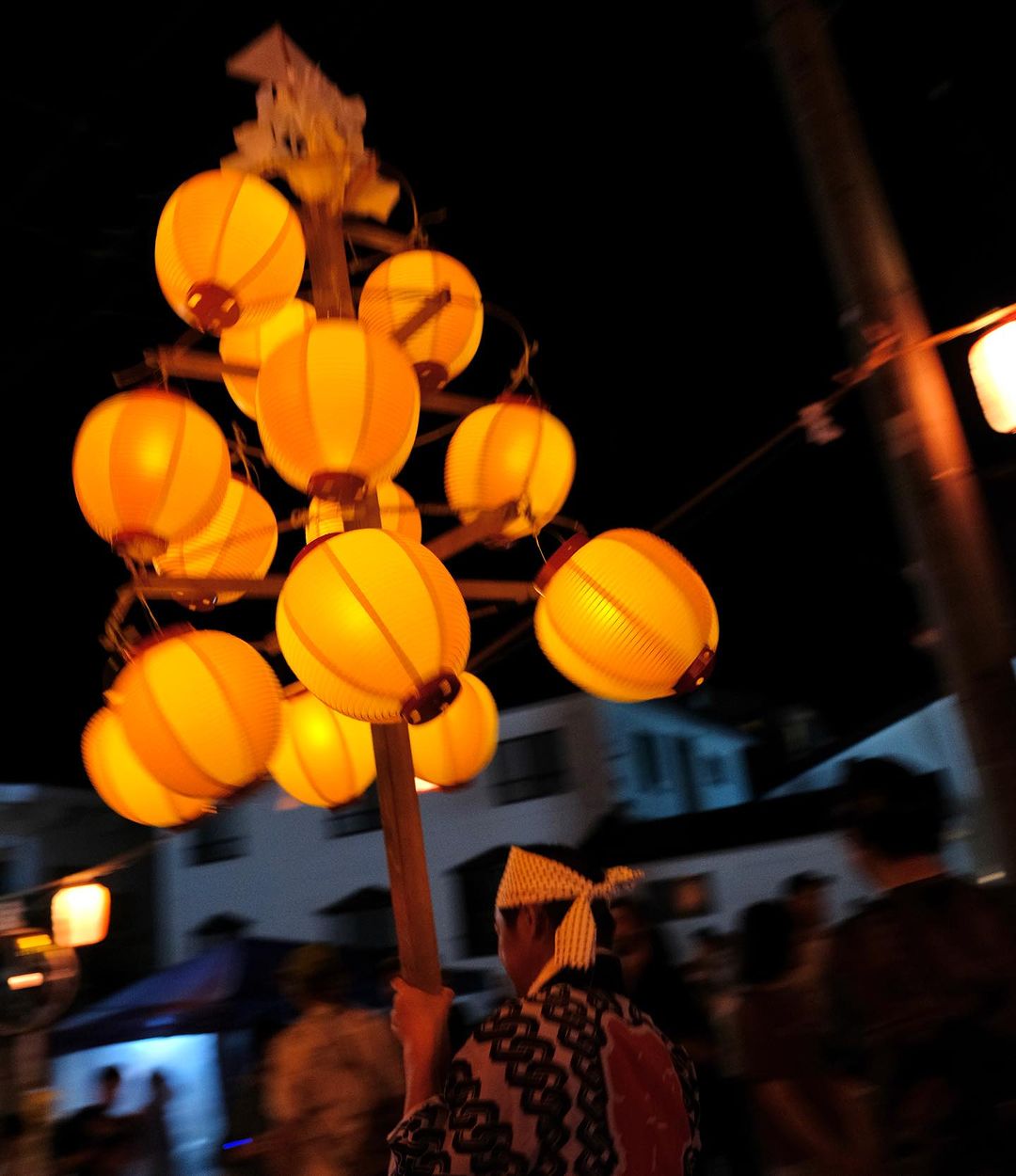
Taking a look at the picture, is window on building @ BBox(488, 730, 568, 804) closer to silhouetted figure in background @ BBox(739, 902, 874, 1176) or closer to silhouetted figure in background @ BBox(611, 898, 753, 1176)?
silhouetted figure in background @ BBox(611, 898, 753, 1176)

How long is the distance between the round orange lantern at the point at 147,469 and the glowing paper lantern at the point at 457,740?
112cm

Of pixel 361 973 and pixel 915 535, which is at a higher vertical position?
pixel 915 535

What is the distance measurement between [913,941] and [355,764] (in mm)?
2005

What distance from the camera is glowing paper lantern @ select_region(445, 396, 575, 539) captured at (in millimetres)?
3500

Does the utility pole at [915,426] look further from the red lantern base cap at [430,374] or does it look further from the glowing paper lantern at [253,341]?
the glowing paper lantern at [253,341]

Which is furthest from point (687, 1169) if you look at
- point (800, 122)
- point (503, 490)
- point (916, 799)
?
point (800, 122)

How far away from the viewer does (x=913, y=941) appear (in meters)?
2.61

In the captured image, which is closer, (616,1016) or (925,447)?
(616,1016)

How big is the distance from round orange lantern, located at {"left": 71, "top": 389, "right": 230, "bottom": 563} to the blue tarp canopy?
42.0ft

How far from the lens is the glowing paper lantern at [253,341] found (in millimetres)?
3592

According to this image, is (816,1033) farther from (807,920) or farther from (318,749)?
(318,749)

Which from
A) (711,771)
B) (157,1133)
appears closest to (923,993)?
(157,1133)

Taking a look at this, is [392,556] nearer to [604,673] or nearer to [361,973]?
[604,673]

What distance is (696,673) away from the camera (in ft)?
9.85
